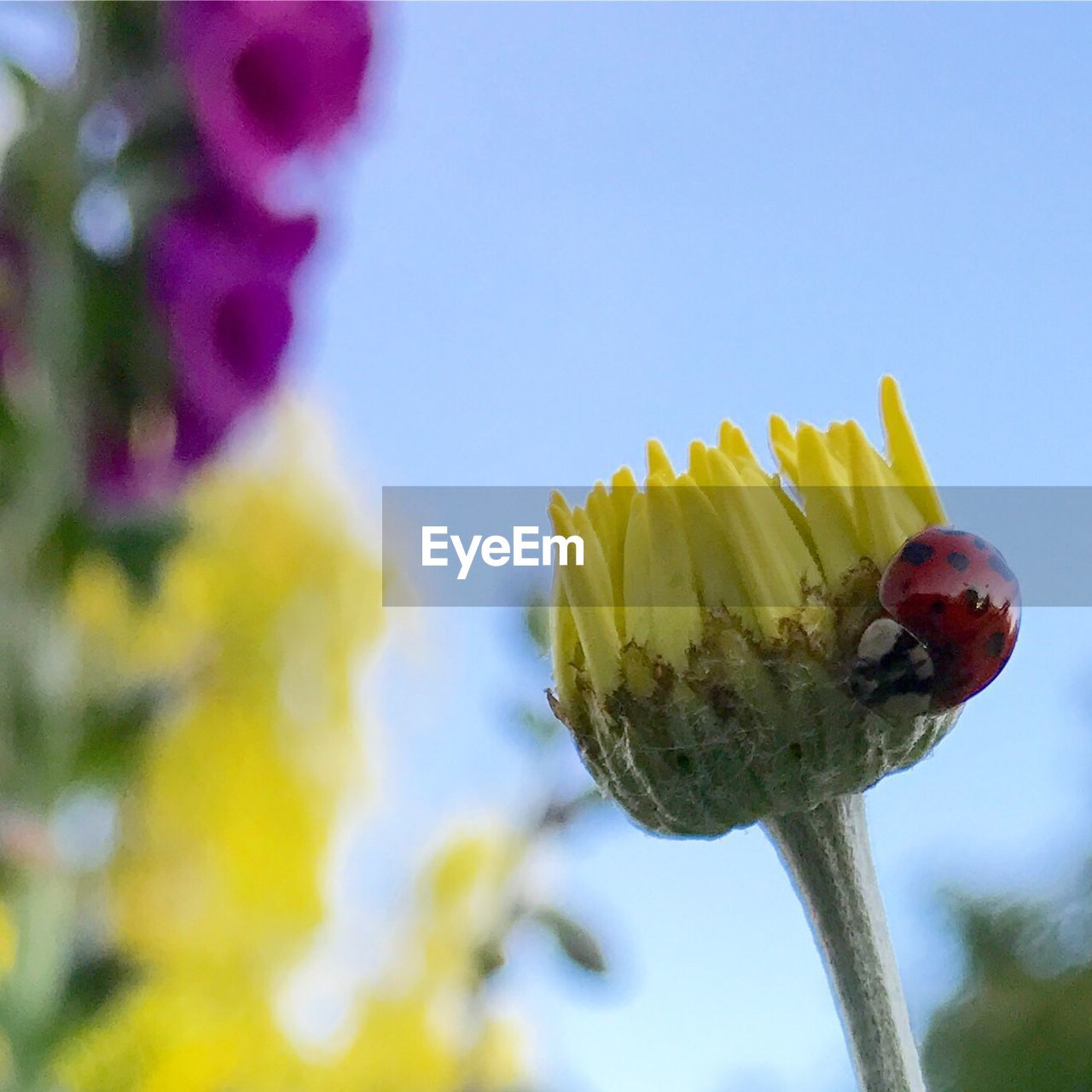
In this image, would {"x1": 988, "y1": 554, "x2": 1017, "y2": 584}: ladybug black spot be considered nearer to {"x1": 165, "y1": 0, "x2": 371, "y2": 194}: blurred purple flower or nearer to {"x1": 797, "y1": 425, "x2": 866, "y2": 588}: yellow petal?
{"x1": 797, "y1": 425, "x2": 866, "y2": 588}: yellow petal

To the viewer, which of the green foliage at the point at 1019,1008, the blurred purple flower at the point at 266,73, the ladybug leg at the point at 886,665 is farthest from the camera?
the green foliage at the point at 1019,1008

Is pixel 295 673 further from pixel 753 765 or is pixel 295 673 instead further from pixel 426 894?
pixel 753 765

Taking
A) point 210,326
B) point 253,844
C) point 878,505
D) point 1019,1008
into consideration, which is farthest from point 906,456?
point 1019,1008

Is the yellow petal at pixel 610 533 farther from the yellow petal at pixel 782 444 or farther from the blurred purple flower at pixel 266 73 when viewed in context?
the blurred purple flower at pixel 266 73

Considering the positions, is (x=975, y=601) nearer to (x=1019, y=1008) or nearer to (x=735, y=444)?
(x=735, y=444)

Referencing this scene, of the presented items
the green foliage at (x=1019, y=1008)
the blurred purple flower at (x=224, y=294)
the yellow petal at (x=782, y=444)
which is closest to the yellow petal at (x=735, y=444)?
the yellow petal at (x=782, y=444)

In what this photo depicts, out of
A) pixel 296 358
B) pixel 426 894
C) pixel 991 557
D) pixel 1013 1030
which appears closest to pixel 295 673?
pixel 426 894

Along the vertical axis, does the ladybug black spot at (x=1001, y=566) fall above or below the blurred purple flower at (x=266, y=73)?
below
